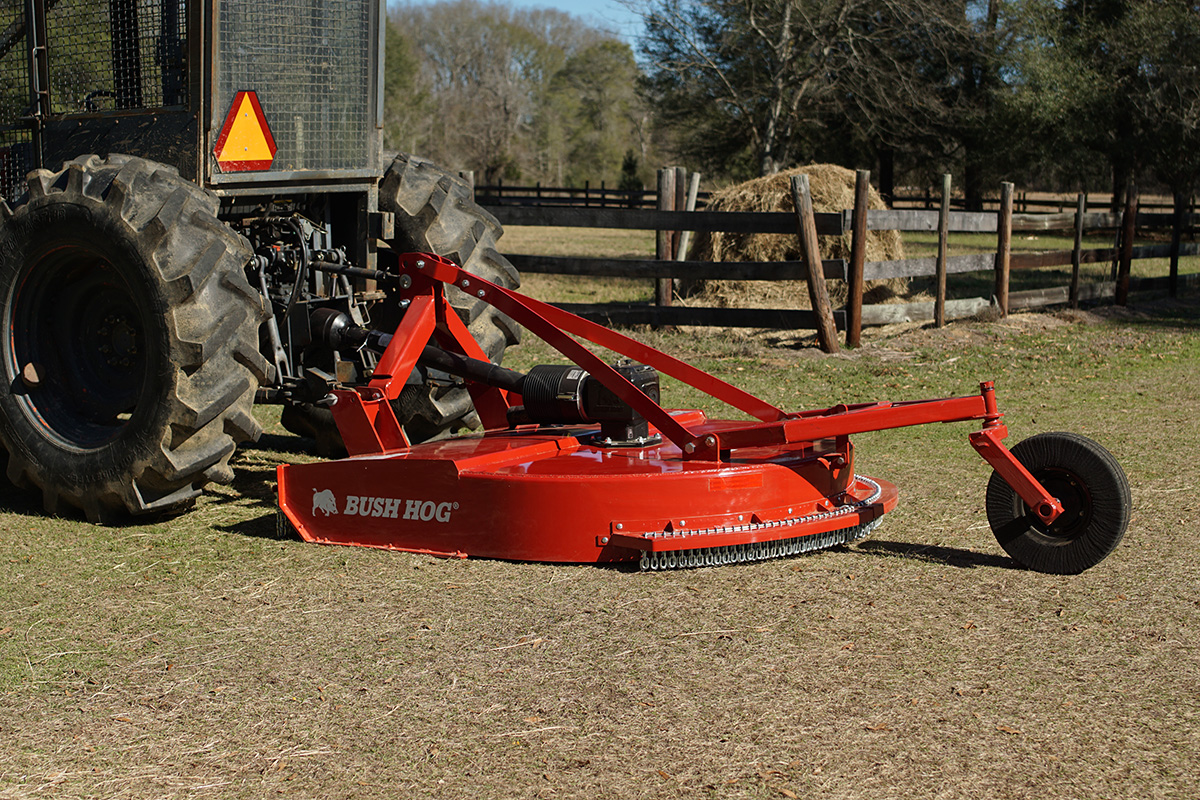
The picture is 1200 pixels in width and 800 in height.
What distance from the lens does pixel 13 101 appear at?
5.90 meters

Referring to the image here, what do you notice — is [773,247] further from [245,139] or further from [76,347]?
[76,347]

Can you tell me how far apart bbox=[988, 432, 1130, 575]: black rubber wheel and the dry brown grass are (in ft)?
0.36

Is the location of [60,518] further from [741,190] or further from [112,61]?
[741,190]

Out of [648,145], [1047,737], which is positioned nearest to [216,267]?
[1047,737]

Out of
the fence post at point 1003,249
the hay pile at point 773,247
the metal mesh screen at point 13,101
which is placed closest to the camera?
the metal mesh screen at point 13,101

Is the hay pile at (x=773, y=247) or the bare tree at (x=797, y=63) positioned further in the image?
the bare tree at (x=797, y=63)

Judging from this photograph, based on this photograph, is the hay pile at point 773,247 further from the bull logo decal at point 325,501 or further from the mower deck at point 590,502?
the bull logo decal at point 325,501

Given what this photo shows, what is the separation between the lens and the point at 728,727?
3.07m

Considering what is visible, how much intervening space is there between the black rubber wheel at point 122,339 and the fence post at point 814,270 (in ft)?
21.7

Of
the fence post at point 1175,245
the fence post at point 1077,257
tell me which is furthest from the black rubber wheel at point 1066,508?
the fence post at point 1175,245

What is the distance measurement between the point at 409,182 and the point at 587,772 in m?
4.09

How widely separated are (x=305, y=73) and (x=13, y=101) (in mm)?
1608

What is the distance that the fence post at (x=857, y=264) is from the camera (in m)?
10.7

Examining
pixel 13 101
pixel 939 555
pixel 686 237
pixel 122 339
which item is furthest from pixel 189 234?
pixel 686 237
